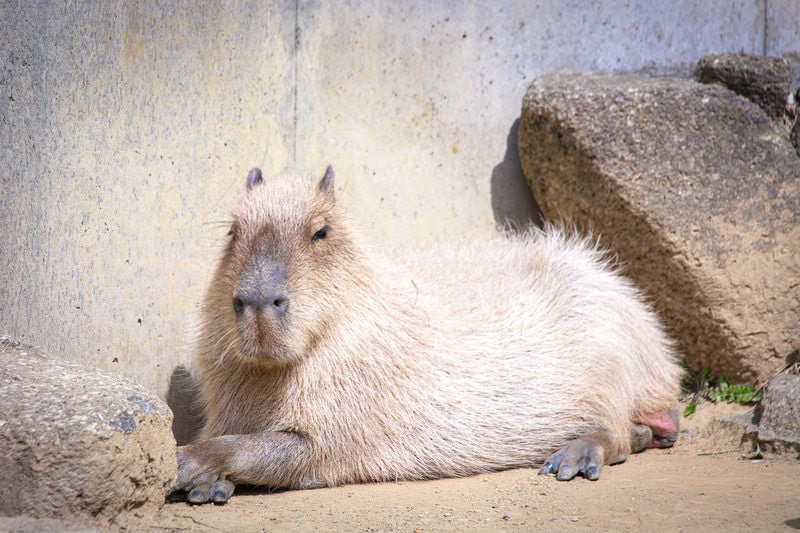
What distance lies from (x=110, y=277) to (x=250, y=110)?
1033mm

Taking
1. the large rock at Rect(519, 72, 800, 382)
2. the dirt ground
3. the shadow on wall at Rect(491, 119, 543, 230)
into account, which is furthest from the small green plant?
the shadow on wall at Rect(491, 119, 543, 230)

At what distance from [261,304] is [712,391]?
265 cm

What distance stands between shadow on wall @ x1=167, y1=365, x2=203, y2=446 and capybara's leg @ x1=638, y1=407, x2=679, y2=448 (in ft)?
6.92

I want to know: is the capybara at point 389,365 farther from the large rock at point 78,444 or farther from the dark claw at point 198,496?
the large rock at point 78,444

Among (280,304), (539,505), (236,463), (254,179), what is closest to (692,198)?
(539,505)

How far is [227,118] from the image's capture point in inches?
160

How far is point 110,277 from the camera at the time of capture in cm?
372

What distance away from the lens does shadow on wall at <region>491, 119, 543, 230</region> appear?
493 cm

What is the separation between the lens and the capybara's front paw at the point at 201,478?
10.1 feet

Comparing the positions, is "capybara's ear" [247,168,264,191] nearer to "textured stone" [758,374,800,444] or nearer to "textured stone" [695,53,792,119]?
A: "textured stone" [758,374,800,444]

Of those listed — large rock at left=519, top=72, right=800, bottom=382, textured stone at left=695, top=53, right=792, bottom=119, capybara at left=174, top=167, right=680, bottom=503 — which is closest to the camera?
capybara at left=174, top=167, right=680, bottom=503

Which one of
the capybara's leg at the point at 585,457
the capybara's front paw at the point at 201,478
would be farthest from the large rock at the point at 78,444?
the capybara's leg at the point at 585,457

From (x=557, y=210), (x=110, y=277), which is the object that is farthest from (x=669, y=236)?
(x=110, y=277)

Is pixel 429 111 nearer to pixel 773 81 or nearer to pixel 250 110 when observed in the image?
pixel 250 110
